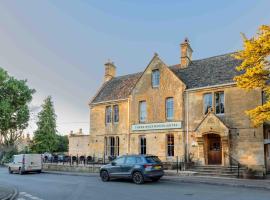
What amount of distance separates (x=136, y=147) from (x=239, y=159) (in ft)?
31.4

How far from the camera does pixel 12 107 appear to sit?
39.8m

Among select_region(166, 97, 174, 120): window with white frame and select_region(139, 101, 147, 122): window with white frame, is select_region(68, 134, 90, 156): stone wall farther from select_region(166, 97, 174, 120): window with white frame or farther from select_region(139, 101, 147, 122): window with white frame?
select_region(166, 97, 174, 120): window with white frame

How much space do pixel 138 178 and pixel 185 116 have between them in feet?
28.9

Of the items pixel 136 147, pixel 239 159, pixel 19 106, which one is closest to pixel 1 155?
pixel 19 106

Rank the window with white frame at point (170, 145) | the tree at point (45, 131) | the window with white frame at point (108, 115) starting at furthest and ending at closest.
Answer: the tree at point (45, 131) → the window with white frame at point (108, 115) → the window with white frame at point (170, 145)

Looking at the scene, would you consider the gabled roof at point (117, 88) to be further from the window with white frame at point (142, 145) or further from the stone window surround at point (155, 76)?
the window with white frame at point (142, 145)

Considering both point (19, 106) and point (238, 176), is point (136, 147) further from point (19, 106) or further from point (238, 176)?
point (19, 106)

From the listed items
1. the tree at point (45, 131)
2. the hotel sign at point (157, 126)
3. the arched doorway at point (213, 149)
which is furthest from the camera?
the tree at point (45, 131)

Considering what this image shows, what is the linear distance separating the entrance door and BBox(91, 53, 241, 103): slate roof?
14.4 feet

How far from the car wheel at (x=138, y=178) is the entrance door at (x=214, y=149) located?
7953 mm

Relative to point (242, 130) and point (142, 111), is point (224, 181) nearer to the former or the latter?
point (242, 130)

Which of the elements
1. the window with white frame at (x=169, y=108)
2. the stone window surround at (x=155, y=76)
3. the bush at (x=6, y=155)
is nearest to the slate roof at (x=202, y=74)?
the stone window surround at (x=155, y=76)

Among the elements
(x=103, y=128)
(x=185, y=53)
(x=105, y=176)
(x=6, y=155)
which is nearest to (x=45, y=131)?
(x=6, y=155)

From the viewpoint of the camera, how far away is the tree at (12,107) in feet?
126
